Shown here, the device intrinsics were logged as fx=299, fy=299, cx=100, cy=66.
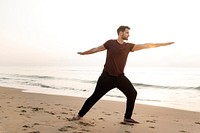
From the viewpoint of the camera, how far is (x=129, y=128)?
243 inches

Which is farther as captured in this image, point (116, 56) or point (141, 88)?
point (141, 88)

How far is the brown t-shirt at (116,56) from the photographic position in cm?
636

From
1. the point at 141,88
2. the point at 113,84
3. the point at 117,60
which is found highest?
the point at 117,60

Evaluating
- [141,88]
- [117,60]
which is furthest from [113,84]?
[141,88]

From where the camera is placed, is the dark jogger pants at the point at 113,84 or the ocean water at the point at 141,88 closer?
the dark jogger pants at the point at 113,84

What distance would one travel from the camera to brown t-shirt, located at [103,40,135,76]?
20.9 ft

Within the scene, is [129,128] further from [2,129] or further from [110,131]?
[2,129]

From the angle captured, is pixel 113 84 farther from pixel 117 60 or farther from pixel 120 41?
pixel 120 41

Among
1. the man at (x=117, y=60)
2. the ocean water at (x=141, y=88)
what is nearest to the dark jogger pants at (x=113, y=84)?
the man at (x=117, y=60)

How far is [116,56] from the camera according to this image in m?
6.36

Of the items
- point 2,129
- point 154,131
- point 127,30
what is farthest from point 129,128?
point 2,129

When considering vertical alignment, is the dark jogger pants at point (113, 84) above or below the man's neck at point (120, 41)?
below

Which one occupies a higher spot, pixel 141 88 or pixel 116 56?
pixel 116 56

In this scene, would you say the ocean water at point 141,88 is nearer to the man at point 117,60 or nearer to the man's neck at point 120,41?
the man at point 117,60
